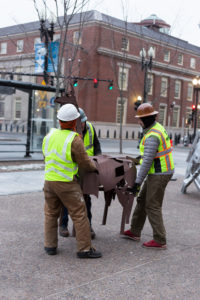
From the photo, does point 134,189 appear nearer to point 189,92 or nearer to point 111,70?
point 111,70

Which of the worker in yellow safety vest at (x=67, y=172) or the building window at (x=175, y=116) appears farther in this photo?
the building window at (x=175, y=116)

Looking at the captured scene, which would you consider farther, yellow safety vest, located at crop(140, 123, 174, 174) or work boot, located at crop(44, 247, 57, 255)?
yellow safety vest, located at crop(140, 123, 174, 174)

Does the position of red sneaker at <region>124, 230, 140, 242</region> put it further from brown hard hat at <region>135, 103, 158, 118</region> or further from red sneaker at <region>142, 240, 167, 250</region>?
brown hard hat at <region>135, 103, 158, 118</region>

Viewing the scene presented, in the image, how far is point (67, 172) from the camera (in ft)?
15.3

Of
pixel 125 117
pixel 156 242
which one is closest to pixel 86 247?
pixel 156 242

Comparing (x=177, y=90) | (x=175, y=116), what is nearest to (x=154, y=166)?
Result: (x=175, y=116)

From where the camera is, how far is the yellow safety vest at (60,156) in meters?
4.59

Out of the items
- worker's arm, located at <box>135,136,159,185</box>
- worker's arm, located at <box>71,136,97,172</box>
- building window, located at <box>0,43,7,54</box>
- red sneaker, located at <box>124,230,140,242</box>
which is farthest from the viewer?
building window, located at <box>0,43,7,54</box>

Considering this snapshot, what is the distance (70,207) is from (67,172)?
418 mm

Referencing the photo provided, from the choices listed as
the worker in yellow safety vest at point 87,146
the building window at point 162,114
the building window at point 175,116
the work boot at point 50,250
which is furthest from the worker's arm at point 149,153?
the building window at point 175,116

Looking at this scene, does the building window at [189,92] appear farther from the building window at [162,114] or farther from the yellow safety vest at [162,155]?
the yellow safety vest at [162,155]

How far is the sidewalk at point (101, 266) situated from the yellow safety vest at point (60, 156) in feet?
3.30

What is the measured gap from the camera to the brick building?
128 feet

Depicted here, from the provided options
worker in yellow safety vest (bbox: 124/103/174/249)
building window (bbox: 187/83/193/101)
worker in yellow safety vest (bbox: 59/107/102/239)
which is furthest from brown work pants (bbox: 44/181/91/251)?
building window (bbox: 187/83/193/101)
